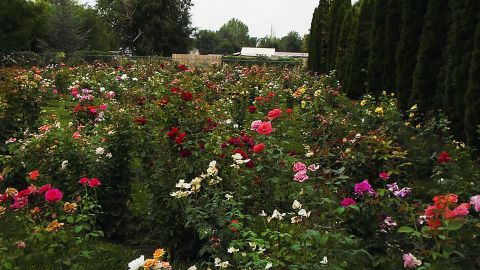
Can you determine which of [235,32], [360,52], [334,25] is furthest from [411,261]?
[235,32]

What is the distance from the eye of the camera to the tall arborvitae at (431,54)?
7035 millimetres

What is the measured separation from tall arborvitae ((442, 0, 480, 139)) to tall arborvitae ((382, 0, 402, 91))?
2.51 metres

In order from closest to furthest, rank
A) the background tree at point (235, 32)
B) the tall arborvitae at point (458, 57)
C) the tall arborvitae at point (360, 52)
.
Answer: the tall arborvitae at point (458, 57) < the tall arborvitae at point (360, 52) < the background tree at point (235, 32)

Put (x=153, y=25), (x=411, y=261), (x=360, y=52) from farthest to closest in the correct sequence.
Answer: (x=153, y=25) < (x=360, y=52) < (x=411, y=261)

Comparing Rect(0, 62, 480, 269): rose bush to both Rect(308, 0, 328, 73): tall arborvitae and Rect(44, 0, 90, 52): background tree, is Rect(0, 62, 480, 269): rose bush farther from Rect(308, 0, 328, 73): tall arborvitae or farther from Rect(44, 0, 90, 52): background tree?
Rect(44, 0, 90, 52): background tree

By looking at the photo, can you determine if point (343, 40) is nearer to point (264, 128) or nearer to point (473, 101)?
point (473, 101)

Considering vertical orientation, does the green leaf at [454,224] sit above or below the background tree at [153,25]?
below

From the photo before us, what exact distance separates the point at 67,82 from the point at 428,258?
11.6 m

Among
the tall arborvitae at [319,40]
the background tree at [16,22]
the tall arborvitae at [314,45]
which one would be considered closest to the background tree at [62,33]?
the background tree at [16,22]

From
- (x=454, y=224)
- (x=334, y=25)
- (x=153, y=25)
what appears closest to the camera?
(x=454, y=224)

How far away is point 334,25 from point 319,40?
6.84 ft

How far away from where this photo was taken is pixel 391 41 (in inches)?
361

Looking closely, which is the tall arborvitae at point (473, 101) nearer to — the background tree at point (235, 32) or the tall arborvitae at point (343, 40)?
the tall arborvitae at point (343, 40)

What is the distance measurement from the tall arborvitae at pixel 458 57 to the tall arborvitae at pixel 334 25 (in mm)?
8764
